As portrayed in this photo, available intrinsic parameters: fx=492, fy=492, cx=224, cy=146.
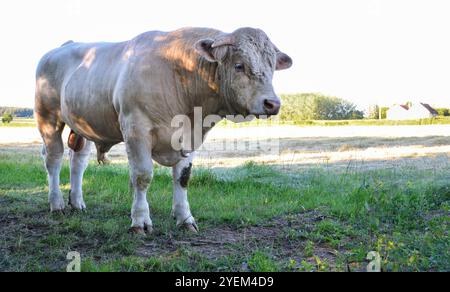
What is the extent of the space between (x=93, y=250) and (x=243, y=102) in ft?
7.47

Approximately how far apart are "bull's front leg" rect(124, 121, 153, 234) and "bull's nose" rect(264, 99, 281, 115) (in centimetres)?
151

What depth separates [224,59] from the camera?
18.2ft

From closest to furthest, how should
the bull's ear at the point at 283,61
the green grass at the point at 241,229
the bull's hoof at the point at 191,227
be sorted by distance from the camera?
the green grass at the point at 241,229 → the bull's ear at the point at 283,61 → the bull's hoof at the point at 191,227

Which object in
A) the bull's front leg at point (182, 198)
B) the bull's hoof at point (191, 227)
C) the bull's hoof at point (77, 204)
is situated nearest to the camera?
the bull's hoof at point (191, 227)

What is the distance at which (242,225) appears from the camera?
6.45m

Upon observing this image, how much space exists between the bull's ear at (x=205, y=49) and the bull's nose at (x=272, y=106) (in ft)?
2.64

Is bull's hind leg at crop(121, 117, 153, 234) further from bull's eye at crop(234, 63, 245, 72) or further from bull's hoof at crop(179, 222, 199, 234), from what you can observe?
bull's eye at crop(234, 63, 245, 72)

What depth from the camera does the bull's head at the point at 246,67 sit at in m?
5.31

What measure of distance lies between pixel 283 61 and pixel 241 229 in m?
2.19

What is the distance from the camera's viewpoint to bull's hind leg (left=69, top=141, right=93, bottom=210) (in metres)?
7.64

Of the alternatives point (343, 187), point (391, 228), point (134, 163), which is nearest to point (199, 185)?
point (343, 187)

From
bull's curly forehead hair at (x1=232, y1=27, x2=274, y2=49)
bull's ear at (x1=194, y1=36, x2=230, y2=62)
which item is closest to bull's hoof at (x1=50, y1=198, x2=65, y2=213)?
bull's ear at (x1=194, y1=36, x2=230, y2=62)

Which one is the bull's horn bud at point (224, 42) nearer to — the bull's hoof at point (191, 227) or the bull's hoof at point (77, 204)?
the bull's hoof at point (191, 227)

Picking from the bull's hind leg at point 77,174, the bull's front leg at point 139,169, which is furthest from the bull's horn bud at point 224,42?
the bull's hind leg at point 77,174
